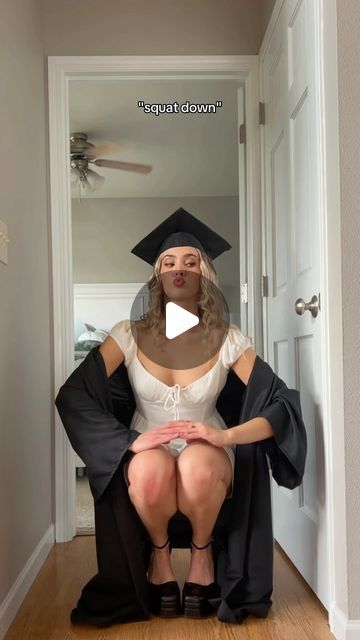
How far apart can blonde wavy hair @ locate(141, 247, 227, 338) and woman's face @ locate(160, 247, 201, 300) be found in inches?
0.7

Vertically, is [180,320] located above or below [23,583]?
above

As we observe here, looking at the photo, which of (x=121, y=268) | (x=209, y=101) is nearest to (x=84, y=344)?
(x=121, y=268)

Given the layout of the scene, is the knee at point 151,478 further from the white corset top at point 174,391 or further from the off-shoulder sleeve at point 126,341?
the off-shoulder sleeve at point 126,341

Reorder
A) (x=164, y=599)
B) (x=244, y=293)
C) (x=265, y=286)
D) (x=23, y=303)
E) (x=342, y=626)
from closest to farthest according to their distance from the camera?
(x=342, y=626), (x=164, y=599), (x=23, y=303), (x=265, y=286), (x=244, y=293)

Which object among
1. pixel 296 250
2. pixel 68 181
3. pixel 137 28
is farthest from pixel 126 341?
pixel 137 28

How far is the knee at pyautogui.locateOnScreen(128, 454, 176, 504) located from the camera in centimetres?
186

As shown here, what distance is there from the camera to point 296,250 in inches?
90.6

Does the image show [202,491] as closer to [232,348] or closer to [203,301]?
[232,348]

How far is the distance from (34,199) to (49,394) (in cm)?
78

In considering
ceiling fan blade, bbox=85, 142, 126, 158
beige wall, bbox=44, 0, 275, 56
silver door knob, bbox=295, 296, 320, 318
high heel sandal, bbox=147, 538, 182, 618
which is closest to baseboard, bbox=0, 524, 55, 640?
high heel sandal, bbox=147, 538, 182, 618

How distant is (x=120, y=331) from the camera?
2.15 meters

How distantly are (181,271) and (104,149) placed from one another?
2.29 meters

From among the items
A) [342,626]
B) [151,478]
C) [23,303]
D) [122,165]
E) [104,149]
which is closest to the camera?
[342,626]

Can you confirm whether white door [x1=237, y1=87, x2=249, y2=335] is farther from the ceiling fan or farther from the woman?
the ceiling fan
